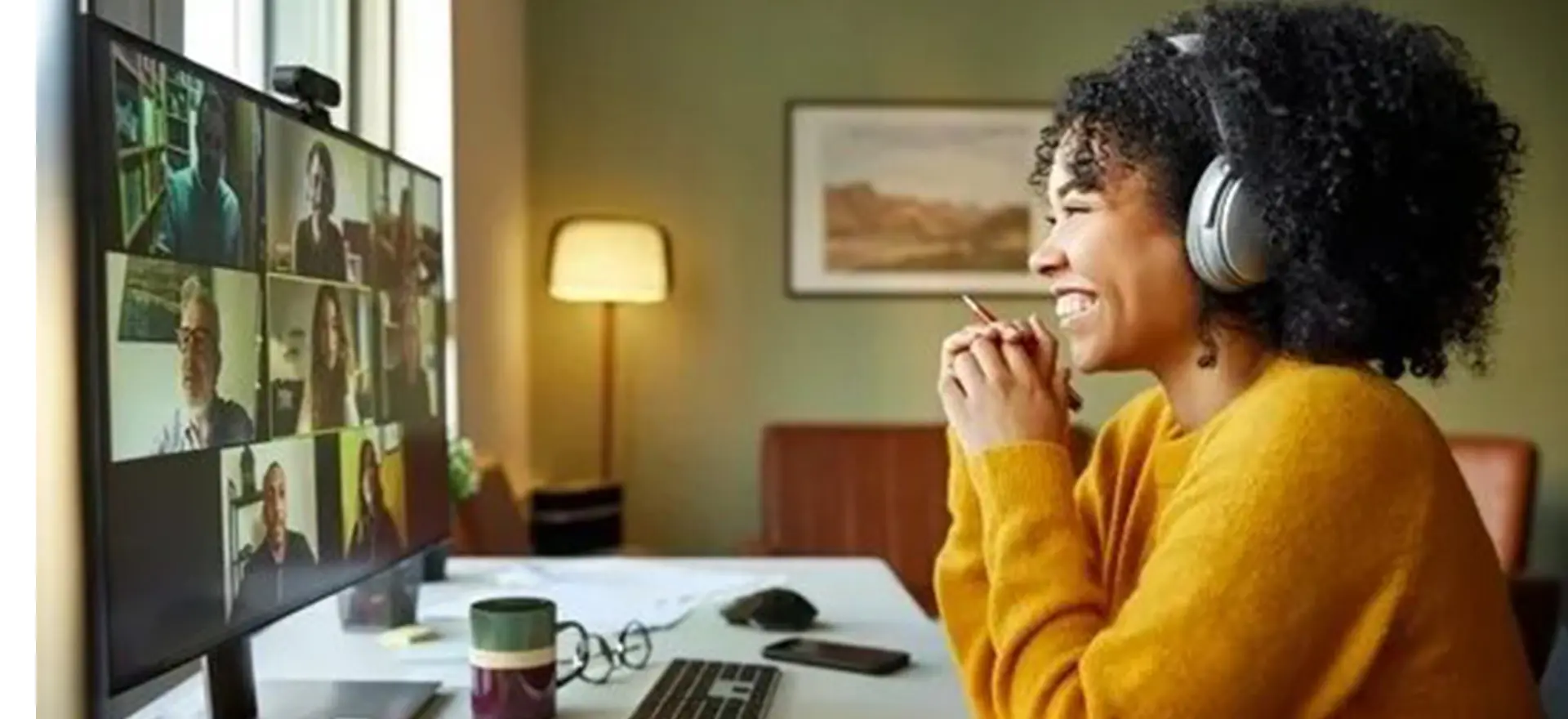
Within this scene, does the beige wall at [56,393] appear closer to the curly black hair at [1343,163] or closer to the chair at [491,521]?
the curly black hair at [1343,163]

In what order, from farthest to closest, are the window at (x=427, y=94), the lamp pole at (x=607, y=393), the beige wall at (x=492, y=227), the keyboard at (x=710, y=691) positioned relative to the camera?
the lamp pole at (x=607, y=393)
the beige wall at (x=492, y=227)
the window at (x=427, y=94)
the keyboard at (x=710, y=691)

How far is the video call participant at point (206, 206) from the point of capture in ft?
3.38

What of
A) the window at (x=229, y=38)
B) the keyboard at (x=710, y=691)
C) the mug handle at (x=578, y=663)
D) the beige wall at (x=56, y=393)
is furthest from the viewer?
the window at (x=229, y=38)

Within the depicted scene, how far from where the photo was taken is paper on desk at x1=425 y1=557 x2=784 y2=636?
1.92 metres

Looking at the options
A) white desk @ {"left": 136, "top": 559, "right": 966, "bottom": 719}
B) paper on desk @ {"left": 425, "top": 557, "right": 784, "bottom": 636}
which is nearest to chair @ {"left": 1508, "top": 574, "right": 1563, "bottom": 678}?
white desk @ {"left": 136, "top": 559, "right": 966, "bottom": 719}

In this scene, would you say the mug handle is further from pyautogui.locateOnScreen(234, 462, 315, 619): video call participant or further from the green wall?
the green wall

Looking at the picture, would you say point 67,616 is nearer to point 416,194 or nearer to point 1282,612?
point 416,194

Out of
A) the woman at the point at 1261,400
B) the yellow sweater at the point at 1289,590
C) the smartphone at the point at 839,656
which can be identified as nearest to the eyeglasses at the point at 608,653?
the smartphone at the point at 839,656

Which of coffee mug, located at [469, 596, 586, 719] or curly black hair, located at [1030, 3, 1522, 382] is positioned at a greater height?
curly black hair, located at [1030, 3, 1522, 382]

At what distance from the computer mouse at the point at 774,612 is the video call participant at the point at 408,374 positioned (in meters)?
0.45

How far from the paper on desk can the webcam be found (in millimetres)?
715

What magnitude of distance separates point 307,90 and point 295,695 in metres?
0.52

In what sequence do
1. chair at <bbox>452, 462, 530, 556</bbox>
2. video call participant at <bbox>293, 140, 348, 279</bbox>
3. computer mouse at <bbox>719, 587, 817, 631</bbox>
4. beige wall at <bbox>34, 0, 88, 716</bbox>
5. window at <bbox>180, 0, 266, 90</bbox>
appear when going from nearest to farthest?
beige wall at <bbox>34, 0, 88, 716</bbox> < video call participant at <bbox>293, 140, 348, 279</bbox> < window at <bbox>180, 0, 266, 90</bbox> < computer mouse at <bbox>719, 587, 817, 631</bbox> < chair at <bbox>452, 462, 530, 556</bbox>

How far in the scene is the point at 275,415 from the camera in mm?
1201
